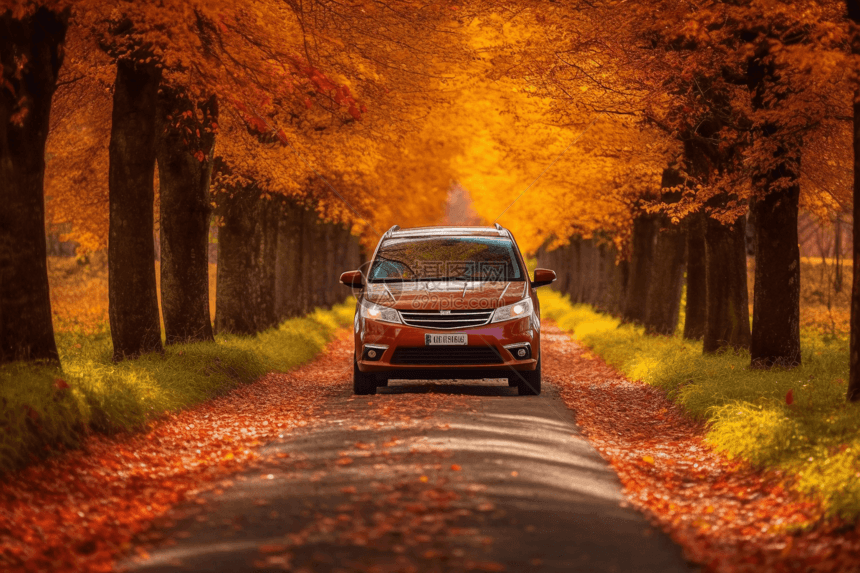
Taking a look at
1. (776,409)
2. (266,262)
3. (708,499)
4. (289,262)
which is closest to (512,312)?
(776,409)

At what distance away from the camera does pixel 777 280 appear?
41.9 ft

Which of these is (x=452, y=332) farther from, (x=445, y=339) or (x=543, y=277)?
(x=543, y=277)

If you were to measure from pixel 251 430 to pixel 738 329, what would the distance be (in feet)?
31.0

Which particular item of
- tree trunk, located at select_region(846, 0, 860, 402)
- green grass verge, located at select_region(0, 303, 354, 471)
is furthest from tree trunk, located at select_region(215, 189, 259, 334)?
tree trunk, located at select_region(846, 0, 860, 402)

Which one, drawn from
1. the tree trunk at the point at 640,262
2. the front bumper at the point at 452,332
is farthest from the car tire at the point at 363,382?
the tree trunk at the point at 640,262

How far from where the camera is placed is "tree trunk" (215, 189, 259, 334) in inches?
776

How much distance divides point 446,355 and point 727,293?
6792 mm

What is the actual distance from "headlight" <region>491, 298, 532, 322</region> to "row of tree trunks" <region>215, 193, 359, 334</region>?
9.54 m

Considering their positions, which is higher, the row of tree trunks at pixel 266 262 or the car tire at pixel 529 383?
the row of tree trunks at pixel 266 262

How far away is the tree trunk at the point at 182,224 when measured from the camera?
15031mm

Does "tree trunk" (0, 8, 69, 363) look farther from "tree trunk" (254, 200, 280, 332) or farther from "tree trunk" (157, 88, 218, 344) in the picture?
"tree trunk" (254, 200, 280, 332)

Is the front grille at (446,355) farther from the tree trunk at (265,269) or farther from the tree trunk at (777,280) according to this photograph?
the tree trunk at (265,269)

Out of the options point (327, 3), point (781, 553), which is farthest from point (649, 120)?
point (781, 553)

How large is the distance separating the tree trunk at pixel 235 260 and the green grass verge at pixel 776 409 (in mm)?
7992
